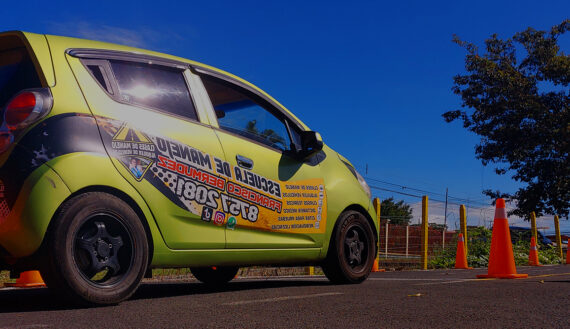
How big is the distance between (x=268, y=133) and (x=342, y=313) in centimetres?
220

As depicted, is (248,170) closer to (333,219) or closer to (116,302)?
(333,219)

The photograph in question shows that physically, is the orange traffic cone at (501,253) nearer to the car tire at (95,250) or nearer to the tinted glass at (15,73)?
the car tire at (95,250)

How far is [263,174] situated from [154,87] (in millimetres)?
1120

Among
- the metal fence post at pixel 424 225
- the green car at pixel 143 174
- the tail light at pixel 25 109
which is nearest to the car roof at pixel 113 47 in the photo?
the green car at pixel 143 174

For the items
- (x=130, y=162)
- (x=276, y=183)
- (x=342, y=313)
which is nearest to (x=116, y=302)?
(x=130, y=162)

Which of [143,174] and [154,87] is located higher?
[154,87]

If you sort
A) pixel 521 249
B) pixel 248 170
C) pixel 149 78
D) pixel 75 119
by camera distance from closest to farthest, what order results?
pixel 75 119, pixel 149 78, pixel 248 170, pixel 521 249

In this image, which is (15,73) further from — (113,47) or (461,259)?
(461,259)

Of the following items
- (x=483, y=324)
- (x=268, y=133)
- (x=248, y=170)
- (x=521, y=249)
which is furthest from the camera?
(x=521, y=249)

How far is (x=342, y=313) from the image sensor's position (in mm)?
3330

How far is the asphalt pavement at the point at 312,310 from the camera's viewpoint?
299 centimetres

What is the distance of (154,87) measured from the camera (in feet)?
14.1

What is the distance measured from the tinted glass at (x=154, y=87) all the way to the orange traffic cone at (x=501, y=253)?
4225 millimetres

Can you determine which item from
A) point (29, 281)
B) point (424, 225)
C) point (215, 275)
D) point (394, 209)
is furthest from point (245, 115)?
point (394, 209)
